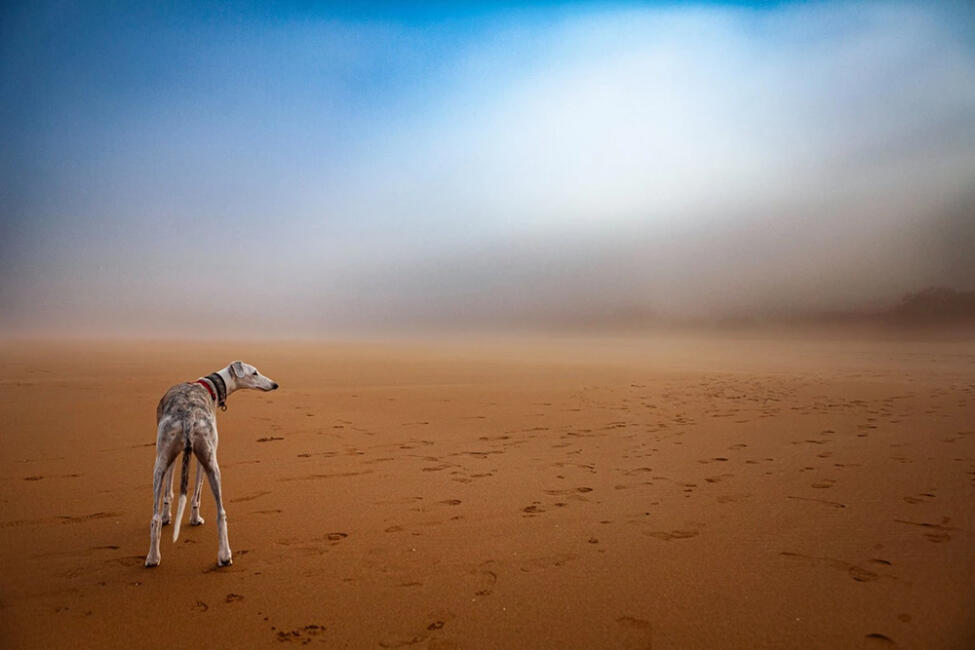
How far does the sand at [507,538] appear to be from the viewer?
3.33 m

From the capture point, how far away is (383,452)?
8430 millimetres

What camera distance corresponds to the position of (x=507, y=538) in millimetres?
4770

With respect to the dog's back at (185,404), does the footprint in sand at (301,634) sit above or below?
below

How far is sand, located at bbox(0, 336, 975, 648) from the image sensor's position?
3.33 metres

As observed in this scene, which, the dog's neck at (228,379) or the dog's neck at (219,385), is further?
the dog's neck at (228,379)

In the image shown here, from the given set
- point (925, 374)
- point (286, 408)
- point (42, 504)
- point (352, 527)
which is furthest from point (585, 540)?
point (925, 374)

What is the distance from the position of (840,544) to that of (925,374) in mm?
25059

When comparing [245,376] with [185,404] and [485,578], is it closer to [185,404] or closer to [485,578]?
[185,404]

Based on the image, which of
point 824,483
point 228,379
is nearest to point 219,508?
point 228,379

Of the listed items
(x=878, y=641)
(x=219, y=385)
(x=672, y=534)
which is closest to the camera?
(x=878, y=641)

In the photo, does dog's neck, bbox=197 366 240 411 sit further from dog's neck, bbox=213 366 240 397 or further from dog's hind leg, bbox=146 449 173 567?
dog's hind leg, bbox=146 449 173 567

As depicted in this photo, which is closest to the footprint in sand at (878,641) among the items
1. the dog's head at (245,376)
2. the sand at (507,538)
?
the sand at (507,538)

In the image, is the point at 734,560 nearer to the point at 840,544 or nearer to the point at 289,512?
the point at 840,544

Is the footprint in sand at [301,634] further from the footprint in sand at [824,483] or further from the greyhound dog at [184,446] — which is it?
the footprint in sand at [824,483]
